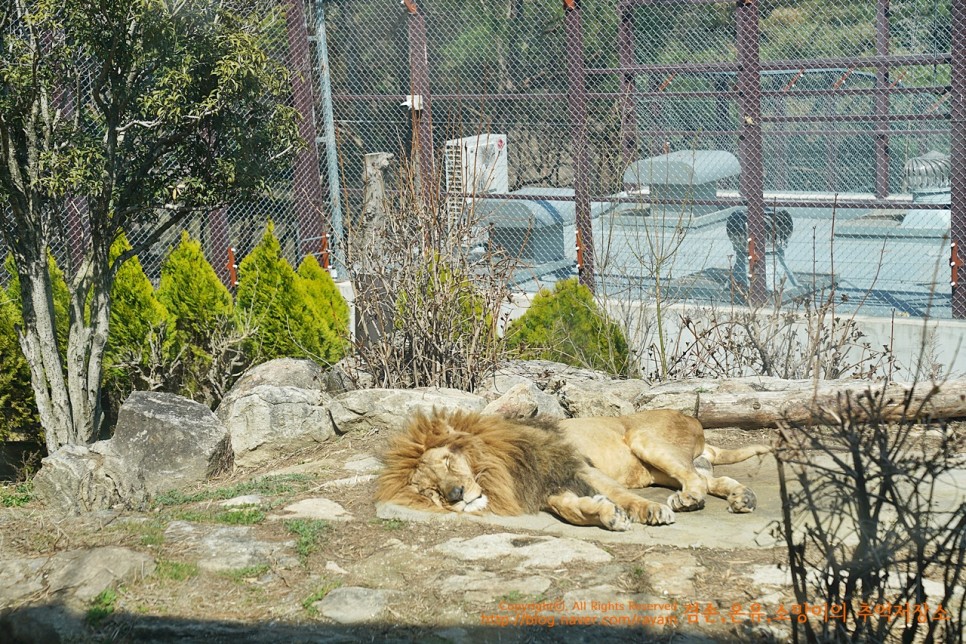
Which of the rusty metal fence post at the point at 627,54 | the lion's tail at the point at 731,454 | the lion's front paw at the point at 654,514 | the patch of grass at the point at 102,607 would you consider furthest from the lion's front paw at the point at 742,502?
the rusty metal fence post at the point at 627,54

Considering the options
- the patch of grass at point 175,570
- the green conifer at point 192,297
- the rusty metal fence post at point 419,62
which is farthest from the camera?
the rusty metal fence post at point 419,62

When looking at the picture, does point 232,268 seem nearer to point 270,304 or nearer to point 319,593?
point 270,304

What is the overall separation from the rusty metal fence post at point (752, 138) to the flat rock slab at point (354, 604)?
653cm

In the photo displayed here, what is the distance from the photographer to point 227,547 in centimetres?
476

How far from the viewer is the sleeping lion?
502 cm

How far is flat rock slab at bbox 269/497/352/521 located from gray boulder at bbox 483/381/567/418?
1321 mm

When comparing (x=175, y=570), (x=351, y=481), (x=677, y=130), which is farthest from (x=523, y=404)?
(x=677, y=130)

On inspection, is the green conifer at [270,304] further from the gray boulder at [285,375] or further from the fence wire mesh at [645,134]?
the fence wire mesh at [645,134]

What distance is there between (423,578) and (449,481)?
688mm

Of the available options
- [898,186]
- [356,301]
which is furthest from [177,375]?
[898,186]

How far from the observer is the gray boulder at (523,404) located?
6.54 metres

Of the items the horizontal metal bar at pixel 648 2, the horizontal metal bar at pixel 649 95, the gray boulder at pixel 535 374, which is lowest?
the gray boulder at pixel 535 374

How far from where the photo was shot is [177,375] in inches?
362

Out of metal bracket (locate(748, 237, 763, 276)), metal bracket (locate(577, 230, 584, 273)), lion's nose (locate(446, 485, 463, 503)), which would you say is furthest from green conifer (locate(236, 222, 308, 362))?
lion's nose (locate(446, 485, 463, 503))
